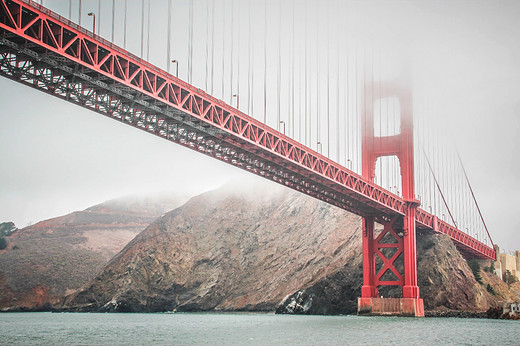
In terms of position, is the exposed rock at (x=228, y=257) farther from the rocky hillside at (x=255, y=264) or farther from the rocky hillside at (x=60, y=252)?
the rocky hillside at (x=60, y=252)

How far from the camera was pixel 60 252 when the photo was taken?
123562mm

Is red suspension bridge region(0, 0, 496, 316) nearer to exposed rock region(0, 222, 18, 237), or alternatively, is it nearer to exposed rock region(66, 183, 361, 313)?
exposed rock region(66, 183, 361, 313)

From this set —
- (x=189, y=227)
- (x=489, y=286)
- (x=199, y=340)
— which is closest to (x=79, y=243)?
(x=189, y=227)

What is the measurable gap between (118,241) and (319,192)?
3682 inches

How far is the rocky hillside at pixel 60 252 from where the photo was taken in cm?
10738

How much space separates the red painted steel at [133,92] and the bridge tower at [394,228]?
13879 mm

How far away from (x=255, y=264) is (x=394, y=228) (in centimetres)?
3342

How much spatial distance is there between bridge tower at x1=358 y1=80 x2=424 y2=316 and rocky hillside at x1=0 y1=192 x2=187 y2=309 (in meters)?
60.2

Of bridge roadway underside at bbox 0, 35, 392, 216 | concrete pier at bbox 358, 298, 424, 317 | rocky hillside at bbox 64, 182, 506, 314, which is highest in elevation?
bridge roadway underside at bbox 0, 35, 392, 216

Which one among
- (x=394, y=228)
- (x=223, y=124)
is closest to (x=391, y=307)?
(x=394, y=228)

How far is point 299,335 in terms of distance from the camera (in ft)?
128

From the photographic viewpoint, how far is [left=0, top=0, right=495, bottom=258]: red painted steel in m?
26.2

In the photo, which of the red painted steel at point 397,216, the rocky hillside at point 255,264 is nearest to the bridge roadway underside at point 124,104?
the red painted steel at point 397,216

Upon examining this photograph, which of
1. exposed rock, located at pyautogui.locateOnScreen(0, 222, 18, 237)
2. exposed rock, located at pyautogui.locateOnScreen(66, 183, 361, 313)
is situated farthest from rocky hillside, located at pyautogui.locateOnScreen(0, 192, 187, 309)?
exposed rock, located at pyautogui.locateOnScreen(66, 183, 361, 313)
